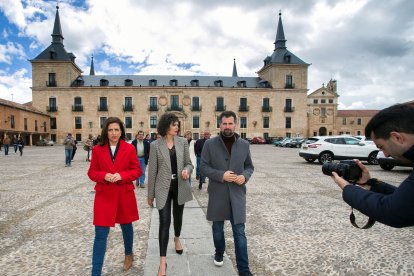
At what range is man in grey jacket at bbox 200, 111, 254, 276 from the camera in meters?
2.82

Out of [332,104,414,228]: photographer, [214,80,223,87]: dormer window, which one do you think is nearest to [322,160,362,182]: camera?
[332,104,414,228]: photographer

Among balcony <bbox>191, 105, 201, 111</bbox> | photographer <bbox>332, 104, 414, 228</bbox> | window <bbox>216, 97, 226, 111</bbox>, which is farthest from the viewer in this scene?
window <bbox>216, 97, 226, 111</bbox>

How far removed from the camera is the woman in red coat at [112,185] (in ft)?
8.73

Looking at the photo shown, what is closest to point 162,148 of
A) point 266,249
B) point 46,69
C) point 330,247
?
point 266,249

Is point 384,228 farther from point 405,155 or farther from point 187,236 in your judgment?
point 405,155

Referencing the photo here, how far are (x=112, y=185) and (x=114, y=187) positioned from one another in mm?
29

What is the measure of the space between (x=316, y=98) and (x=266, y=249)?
6441 cm

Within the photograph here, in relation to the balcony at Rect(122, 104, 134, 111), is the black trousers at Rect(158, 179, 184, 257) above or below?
below

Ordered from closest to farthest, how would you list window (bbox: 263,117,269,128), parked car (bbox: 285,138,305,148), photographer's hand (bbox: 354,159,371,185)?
photographer's hand (bbox: 354,159,371,185) < parked car (bbox: 285,138,305,148) < window (bbox: 263,117,269,128)

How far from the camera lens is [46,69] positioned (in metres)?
43.9

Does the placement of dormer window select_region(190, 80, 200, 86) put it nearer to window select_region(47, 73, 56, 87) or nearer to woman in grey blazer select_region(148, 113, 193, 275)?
window select_region(47, 73, 56, 87)

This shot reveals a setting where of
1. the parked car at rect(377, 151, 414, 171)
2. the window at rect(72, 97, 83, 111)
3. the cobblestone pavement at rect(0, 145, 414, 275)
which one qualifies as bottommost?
the cobblestone pavement at rect(0, 145, 414, 275)

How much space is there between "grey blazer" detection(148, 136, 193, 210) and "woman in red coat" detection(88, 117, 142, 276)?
0.19 meters

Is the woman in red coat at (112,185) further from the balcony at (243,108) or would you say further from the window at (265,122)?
the window at (265,122)
